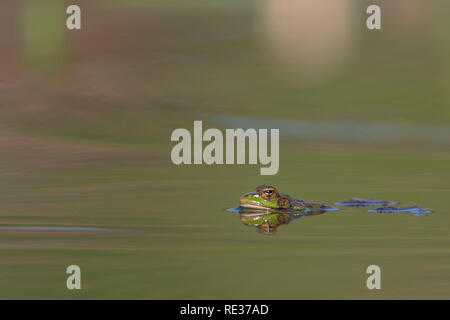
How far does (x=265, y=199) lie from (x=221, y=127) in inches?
424

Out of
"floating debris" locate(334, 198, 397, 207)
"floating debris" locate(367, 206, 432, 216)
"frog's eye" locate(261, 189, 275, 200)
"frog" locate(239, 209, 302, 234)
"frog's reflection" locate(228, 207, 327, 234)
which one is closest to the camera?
"frog" locate(239, 209, 302, 234)

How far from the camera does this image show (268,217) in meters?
11.6

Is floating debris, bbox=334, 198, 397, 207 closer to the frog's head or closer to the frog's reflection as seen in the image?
the frog's reflection

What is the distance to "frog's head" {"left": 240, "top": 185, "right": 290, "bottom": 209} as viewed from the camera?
1155 cm

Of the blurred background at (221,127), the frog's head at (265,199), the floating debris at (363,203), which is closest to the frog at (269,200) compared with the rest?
the frog's head at (265,199)

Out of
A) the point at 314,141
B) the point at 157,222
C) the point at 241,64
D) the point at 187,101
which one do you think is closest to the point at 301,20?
the point at 241,64

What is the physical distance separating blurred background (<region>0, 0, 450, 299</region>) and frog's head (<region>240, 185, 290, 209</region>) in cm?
28

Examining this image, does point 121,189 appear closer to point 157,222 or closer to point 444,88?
point 157,222

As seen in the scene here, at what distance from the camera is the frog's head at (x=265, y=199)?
11.5 metres

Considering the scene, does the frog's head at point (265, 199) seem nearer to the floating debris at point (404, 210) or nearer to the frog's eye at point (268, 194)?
the frog's eye at point (268, 194)

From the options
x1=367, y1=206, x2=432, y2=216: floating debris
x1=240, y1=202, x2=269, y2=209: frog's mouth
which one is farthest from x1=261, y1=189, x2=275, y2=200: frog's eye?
x1=367, y1=206, x2=432, y2=216: floating debris

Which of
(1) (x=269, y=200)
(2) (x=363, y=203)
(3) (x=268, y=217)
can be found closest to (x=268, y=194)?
(1) (x=269, y=200)

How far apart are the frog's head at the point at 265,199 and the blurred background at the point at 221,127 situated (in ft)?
0.91

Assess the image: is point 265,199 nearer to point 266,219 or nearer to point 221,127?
point 266,219
